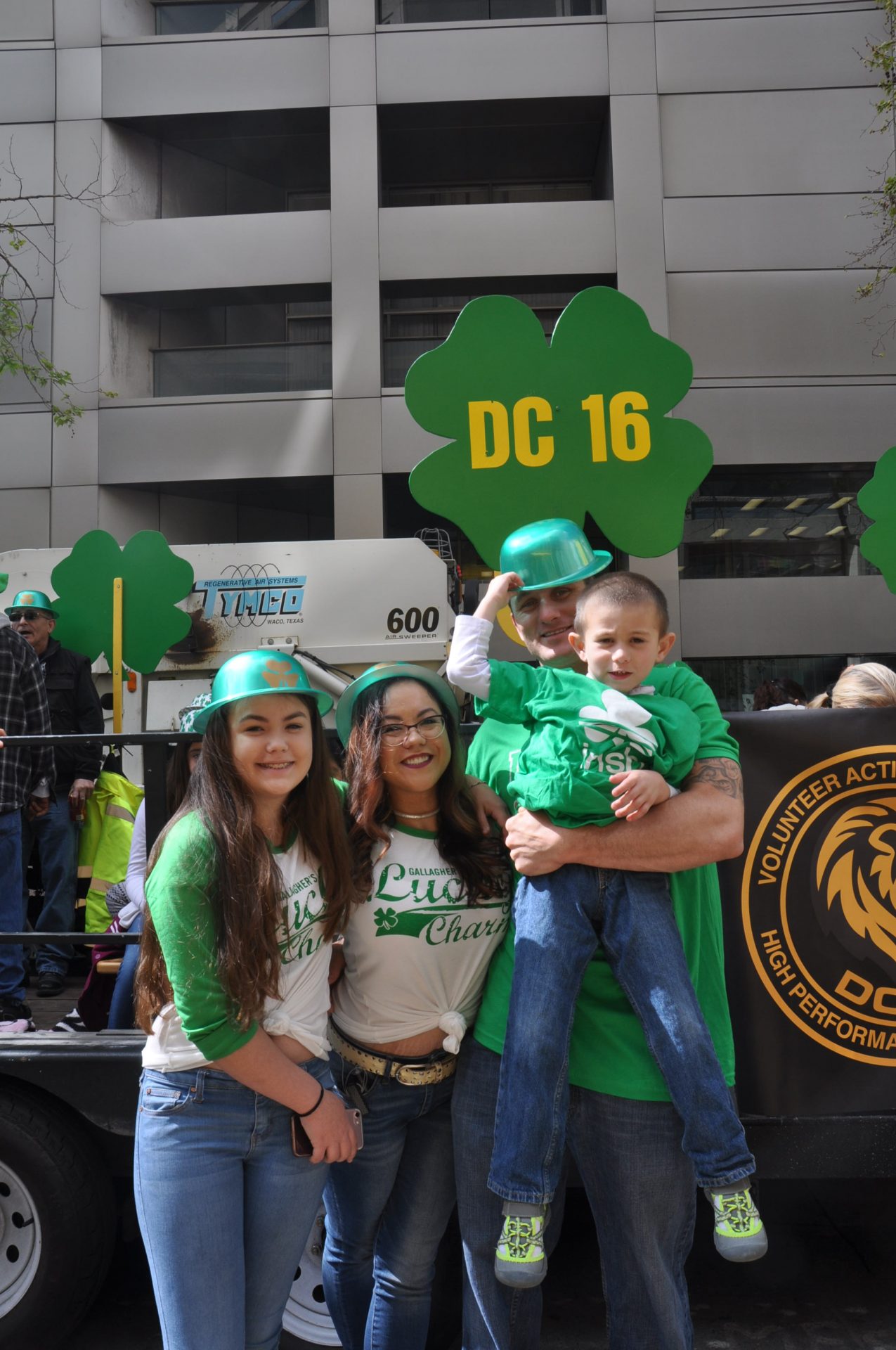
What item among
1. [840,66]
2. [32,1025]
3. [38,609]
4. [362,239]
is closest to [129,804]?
[38,609]

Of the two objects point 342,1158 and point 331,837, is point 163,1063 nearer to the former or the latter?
point 342,1158

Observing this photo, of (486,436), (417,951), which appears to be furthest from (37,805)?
(417,951)

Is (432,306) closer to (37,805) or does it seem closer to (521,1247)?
(37,805)

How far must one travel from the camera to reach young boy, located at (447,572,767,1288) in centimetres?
210

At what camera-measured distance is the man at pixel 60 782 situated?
464cm

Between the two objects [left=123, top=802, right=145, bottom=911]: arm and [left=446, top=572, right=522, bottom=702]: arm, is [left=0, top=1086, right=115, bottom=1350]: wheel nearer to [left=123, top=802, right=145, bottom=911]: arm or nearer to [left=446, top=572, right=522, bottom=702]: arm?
[left=123, top=802, right=145, bottom=911]: arm

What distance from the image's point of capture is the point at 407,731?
2.45 meters

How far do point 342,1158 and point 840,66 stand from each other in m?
18.6

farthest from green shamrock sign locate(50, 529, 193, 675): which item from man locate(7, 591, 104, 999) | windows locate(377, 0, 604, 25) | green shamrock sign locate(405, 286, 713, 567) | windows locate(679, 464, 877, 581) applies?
windows locate(377, 0, 604, 25)

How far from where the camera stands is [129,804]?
573cm

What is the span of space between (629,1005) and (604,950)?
13 centimetres

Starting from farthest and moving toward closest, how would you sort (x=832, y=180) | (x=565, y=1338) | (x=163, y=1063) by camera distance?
(x=832, y=180) → (x=565, y=1338) → (x=163, y=1063)

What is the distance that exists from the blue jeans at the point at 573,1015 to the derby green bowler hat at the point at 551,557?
79 centimetres

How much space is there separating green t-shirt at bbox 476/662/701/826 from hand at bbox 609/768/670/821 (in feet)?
0.10
